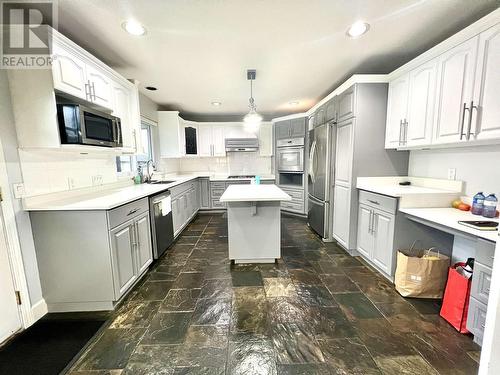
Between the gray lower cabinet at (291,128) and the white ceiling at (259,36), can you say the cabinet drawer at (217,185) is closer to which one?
the gray lower cabinet at (291,128)

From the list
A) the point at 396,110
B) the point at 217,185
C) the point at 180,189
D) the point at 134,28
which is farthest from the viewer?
the point at 217,185

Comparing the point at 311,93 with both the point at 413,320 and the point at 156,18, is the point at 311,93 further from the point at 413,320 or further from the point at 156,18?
the point at 413,320

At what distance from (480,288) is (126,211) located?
291cm

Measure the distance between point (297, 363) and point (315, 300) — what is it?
2.29ft

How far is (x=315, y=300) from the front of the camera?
2.03 metres

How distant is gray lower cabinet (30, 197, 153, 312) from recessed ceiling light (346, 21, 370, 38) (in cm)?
270

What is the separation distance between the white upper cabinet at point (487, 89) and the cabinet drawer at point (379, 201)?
824mm

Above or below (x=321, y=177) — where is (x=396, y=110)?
above

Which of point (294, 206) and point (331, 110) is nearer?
point (331, 110)

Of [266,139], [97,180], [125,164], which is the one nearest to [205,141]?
[266,139]

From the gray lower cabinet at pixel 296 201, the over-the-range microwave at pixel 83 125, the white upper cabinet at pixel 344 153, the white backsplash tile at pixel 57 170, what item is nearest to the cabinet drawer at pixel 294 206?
the gray lower cabinet at pixel 296 201

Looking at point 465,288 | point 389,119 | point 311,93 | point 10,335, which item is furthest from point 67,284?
point 311,93

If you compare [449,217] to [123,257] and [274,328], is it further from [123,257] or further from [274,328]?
[123,257]

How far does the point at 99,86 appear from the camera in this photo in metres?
2.16
